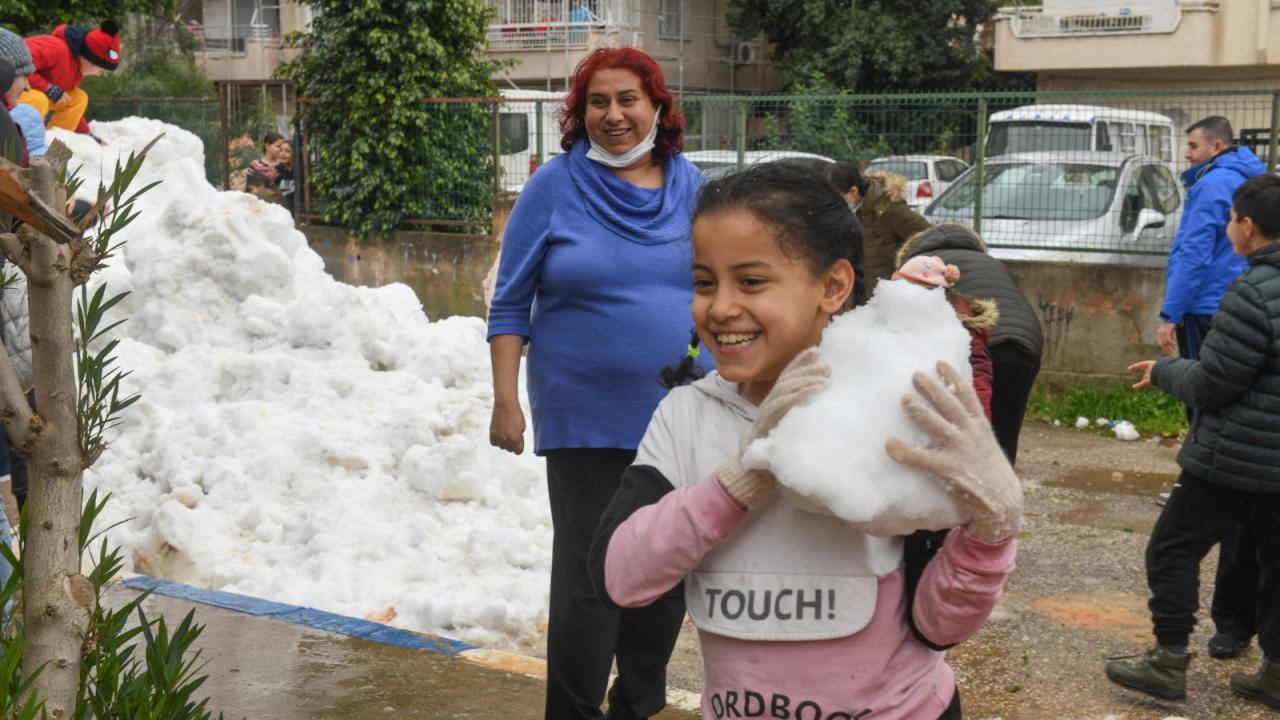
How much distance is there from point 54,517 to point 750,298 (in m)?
1.50

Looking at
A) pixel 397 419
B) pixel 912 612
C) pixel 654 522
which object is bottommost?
pixel 397 419

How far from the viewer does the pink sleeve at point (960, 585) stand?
2189 millimetres

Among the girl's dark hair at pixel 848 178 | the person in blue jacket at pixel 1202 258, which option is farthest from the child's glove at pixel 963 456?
the person in blue jacket at pixel 1202 258

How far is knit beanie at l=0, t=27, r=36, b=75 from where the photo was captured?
270 inches

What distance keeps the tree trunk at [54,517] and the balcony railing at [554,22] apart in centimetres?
3019

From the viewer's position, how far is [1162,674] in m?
5.30

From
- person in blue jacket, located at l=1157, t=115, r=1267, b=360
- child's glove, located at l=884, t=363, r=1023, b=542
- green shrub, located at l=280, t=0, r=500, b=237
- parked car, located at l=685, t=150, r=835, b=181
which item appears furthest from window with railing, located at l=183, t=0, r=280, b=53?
child's glove, located at l=884, t=363, r=1023, b=542

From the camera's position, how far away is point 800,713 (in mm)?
2314

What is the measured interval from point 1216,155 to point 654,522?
738 cm

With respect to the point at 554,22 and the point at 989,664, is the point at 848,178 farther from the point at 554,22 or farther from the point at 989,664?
the point at 554,22

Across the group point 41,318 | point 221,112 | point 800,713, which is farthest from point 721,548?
point 221,112

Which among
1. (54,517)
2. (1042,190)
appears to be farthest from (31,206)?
(1042,190)

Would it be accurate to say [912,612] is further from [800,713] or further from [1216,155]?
[1216,155]

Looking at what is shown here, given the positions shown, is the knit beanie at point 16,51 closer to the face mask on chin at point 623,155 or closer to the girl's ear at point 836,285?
the face mask on chin at point 623,155
